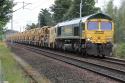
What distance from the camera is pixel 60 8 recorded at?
93438 millimetres

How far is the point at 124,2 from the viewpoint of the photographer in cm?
8850

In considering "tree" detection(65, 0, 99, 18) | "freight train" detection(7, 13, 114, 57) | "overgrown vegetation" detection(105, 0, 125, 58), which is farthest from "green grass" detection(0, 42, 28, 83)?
"tree" detection(65, 0, 99, 18)

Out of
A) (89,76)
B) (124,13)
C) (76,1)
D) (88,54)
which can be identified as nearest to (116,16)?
(124,13)

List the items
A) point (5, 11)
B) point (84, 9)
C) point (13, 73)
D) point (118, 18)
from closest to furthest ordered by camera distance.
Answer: point (13, 73) → point (5, 11) → point (118, 18) → point (84, 9)

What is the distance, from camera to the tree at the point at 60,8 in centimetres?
9375

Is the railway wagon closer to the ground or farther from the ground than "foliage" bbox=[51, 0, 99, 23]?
closer to the ground

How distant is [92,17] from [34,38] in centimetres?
3382

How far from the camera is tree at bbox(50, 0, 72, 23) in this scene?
9375 centimetres

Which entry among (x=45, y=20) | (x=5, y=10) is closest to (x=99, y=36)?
(x=5, y=10)

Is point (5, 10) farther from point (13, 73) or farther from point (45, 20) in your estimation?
point (45, 20)

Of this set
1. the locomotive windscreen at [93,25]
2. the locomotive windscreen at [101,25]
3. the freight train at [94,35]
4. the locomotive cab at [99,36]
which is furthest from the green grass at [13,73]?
the locomotive windscreen at [101,25]

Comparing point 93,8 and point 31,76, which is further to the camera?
point 93,8

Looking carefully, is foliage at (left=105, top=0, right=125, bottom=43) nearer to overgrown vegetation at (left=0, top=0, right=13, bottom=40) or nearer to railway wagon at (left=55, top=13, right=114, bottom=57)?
overgrown vegetation at (left=0, top=0, right=13, bottom=40)

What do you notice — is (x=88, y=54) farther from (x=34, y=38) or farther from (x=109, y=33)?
(x=34, y=38)
